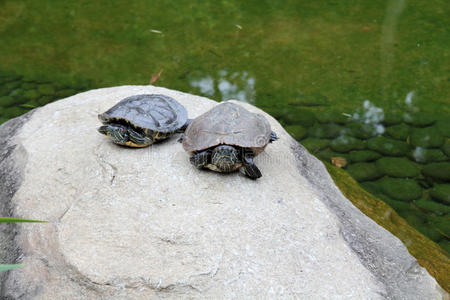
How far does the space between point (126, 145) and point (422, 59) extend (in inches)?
194

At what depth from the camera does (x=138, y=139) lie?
10.4ft

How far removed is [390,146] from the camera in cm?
492

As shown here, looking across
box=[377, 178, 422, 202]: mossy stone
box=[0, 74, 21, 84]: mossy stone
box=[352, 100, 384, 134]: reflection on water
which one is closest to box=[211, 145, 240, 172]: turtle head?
box=[377, 178, 422, 202]: mossy stone

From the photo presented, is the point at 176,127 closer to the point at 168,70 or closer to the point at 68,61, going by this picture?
the point at 168,70

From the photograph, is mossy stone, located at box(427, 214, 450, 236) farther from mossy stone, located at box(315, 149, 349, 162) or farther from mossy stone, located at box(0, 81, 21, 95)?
mossy stone, located at box(0, 81, 21, 95)

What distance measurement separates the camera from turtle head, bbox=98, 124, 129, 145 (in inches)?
124

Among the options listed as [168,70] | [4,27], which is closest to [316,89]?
[168,70]

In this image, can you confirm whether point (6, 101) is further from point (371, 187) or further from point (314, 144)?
point (371, 187)

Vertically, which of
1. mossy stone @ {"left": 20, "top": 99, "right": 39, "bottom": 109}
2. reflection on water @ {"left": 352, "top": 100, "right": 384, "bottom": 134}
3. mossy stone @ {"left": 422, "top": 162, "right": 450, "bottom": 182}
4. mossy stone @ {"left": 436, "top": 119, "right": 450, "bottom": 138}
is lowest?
mossy stone @ {"left": 20, "top": 99, "right": 39, "bottom": 109}

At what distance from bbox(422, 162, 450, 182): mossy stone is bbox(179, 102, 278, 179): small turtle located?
7.65ft

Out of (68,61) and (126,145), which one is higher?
(126,145)

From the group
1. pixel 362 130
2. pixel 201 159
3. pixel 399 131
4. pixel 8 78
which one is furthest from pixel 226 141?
pixel 8 78

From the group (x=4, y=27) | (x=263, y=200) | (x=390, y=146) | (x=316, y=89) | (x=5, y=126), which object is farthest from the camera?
(x=4, y=27)

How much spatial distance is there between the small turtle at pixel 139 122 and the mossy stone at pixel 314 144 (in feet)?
6.61
